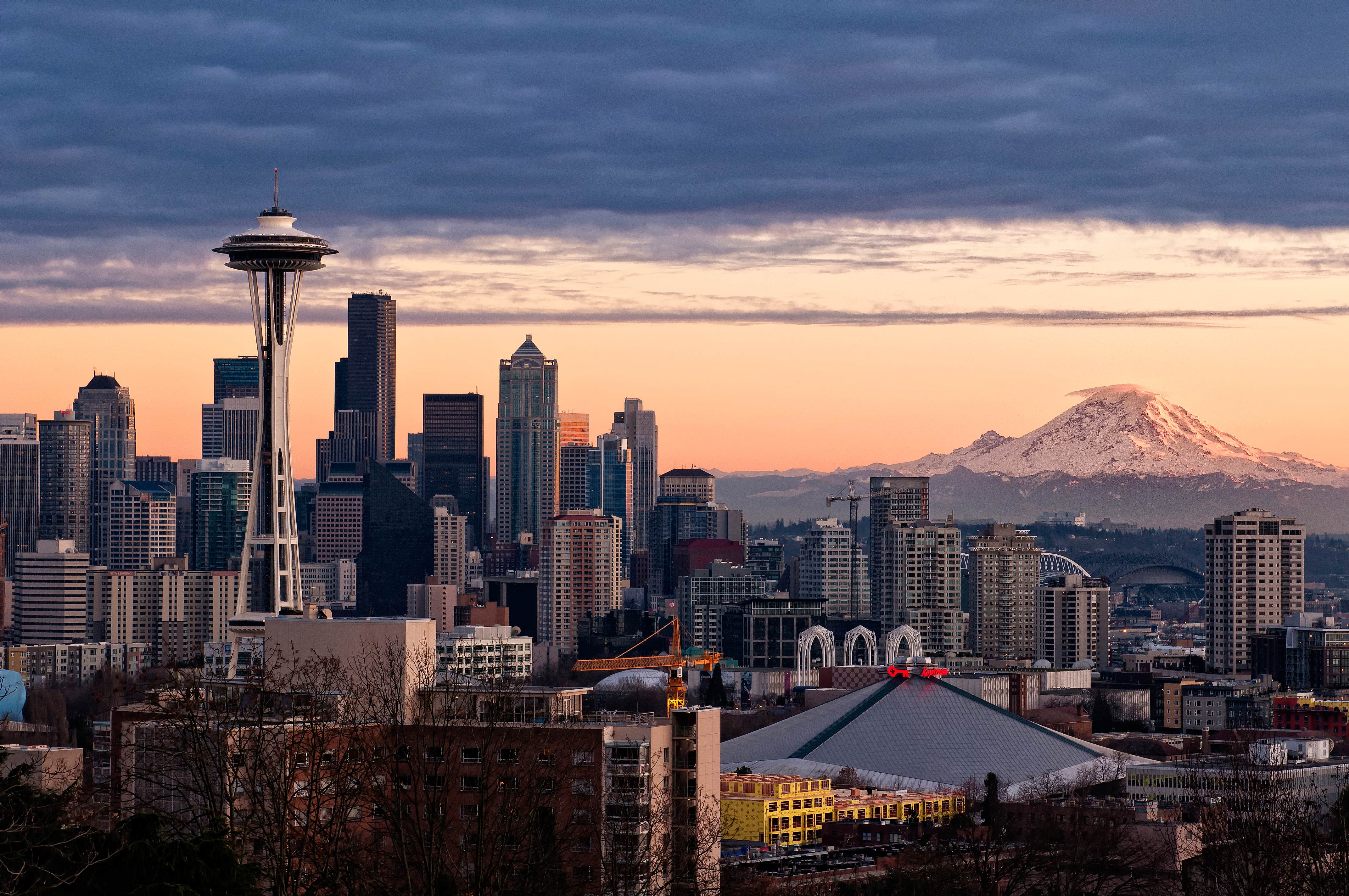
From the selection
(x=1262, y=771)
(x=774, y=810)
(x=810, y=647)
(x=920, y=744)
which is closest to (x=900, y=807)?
(x=774, y=810)

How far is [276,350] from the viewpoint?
127 meters

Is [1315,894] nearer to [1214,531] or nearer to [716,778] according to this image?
[716,778]

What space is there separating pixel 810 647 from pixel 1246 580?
3528 centimetres

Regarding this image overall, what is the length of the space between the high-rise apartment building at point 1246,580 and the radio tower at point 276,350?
87.3 meters

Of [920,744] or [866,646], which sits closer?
[920,744]

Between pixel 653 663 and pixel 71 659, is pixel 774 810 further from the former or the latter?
pixel 71 659

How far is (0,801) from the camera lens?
35.6m

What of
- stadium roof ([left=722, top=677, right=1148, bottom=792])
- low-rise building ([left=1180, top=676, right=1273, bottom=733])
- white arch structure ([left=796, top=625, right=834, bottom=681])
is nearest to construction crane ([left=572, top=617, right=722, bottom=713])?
white arch structure ([left=796, top=625, right=834, bottom=681])

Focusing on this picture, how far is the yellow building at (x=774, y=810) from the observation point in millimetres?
86938

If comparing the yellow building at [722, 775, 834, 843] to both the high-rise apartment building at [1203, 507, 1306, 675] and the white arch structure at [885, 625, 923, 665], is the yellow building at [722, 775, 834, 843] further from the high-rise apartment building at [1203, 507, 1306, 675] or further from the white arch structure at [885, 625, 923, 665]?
the high-rise apartment building at [1203, 507, 1306, 675]

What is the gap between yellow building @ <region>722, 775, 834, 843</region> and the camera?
285 feet

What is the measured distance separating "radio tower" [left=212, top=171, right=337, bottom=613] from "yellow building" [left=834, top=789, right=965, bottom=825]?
38.9 m

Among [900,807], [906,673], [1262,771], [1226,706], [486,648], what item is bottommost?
[900,807]

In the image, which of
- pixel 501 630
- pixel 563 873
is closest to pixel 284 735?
pixel 563 873
